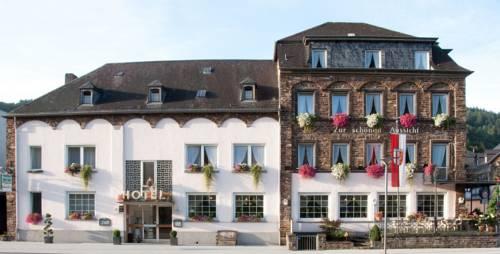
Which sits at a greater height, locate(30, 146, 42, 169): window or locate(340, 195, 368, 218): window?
locate(30, 146, 42, 169): window

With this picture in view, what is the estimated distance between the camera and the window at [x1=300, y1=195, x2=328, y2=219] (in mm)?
29203

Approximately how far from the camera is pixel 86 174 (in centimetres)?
2928

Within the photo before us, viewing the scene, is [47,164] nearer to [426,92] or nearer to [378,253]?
[378,253]

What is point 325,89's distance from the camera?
2911cm

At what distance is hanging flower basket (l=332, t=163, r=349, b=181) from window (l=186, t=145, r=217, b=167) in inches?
245

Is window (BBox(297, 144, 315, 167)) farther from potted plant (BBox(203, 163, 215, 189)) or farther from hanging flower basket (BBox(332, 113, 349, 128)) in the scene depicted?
potted plant (BBox(203, 163, 215, 189))

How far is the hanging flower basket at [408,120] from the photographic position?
2873 centimetres

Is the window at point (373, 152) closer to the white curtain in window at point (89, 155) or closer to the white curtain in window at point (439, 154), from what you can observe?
the white curtain in window at point (439, 154)

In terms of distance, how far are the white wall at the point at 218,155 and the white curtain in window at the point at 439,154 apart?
26.7 ft

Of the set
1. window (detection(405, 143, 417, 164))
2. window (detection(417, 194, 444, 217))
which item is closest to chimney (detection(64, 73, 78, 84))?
window (detection(405, 143, 417, 164))

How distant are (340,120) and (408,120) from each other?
3.48m

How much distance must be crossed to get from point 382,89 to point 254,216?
9346mm

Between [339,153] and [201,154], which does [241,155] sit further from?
[339,153]

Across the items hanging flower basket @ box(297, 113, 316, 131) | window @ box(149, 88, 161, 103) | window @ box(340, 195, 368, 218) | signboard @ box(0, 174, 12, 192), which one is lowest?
window @ box(340, 195, 368, 218)
